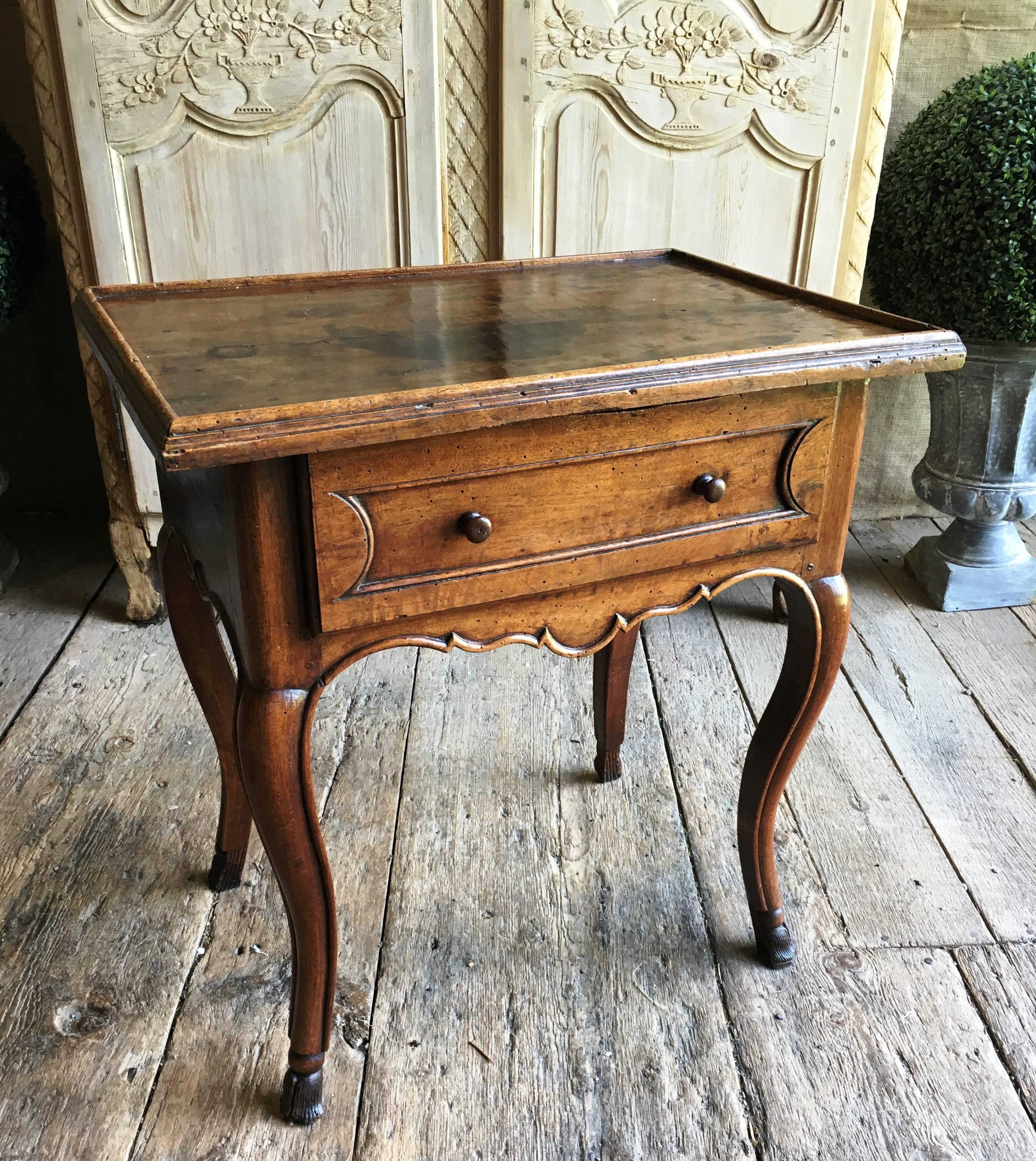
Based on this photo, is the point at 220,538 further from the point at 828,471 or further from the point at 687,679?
the point at 687,679

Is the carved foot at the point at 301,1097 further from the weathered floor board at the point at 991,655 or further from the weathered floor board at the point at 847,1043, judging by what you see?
the weathered floor board at the point at 991,655

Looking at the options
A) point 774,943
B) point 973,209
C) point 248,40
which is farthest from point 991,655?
point 248,40

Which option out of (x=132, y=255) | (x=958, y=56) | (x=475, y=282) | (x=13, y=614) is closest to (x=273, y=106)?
(x=132, y=255)

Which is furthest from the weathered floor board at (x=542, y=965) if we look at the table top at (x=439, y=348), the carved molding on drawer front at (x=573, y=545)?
the table top at (x=439, y=348)

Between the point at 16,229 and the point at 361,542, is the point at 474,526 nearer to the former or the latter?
the point at 361,542

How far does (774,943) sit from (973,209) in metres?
Answer: 1.51

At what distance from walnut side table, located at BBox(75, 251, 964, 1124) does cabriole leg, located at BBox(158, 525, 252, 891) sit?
0.01 meters

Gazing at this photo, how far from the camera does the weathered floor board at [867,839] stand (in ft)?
4.78

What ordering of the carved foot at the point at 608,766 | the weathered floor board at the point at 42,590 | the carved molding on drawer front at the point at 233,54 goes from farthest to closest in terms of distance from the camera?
the weathered floor board at the point at 42,590, the carved molding on drawer front at the point at 233,54, the carved foot at the point at 608,766

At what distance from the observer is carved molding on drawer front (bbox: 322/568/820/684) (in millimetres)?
978

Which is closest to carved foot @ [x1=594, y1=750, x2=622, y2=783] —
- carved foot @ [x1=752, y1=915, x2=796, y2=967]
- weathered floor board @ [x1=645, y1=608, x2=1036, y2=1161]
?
weathered floor board @ [x1=645, y1=608, x2=1036, y2=1161]

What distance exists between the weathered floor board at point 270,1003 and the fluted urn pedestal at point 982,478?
1.39 m

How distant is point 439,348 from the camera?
3.43ft

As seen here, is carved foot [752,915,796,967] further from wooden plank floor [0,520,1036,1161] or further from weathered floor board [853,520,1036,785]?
weathered floor board [853,520,1036,785]
